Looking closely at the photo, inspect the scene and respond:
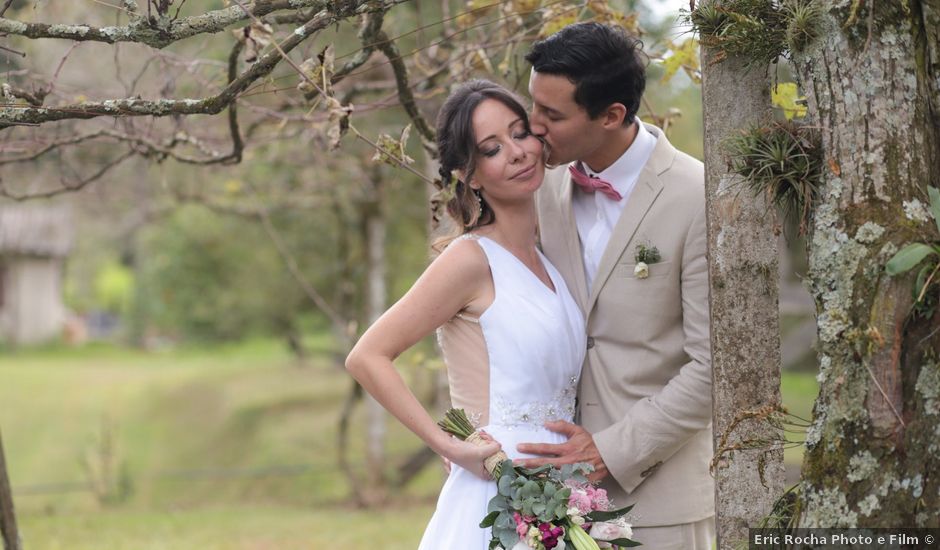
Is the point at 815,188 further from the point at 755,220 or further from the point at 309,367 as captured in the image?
the point at 309,367

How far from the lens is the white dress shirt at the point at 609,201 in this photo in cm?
340

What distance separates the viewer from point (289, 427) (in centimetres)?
1675

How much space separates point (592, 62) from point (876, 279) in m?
1.36

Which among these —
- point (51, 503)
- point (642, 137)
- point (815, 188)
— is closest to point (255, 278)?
point (51, 503)

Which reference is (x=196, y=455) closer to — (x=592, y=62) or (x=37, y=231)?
(x=592, y=62)

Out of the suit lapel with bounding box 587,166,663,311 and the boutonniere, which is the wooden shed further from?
the boutonniere

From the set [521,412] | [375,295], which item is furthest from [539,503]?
[375,295]

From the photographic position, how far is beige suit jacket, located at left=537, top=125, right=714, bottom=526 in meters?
3.11

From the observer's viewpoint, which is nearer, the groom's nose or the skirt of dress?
the skirt of dress

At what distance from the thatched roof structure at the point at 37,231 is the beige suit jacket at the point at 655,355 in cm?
3040

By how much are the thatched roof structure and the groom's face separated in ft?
99.2

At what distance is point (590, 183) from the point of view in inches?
135

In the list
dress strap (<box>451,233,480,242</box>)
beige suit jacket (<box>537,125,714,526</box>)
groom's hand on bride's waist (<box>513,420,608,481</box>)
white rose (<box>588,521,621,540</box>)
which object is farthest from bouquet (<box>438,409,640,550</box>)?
dress strap (<box>451,233,480,242</box>)

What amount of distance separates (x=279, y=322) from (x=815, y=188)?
1439 cm
